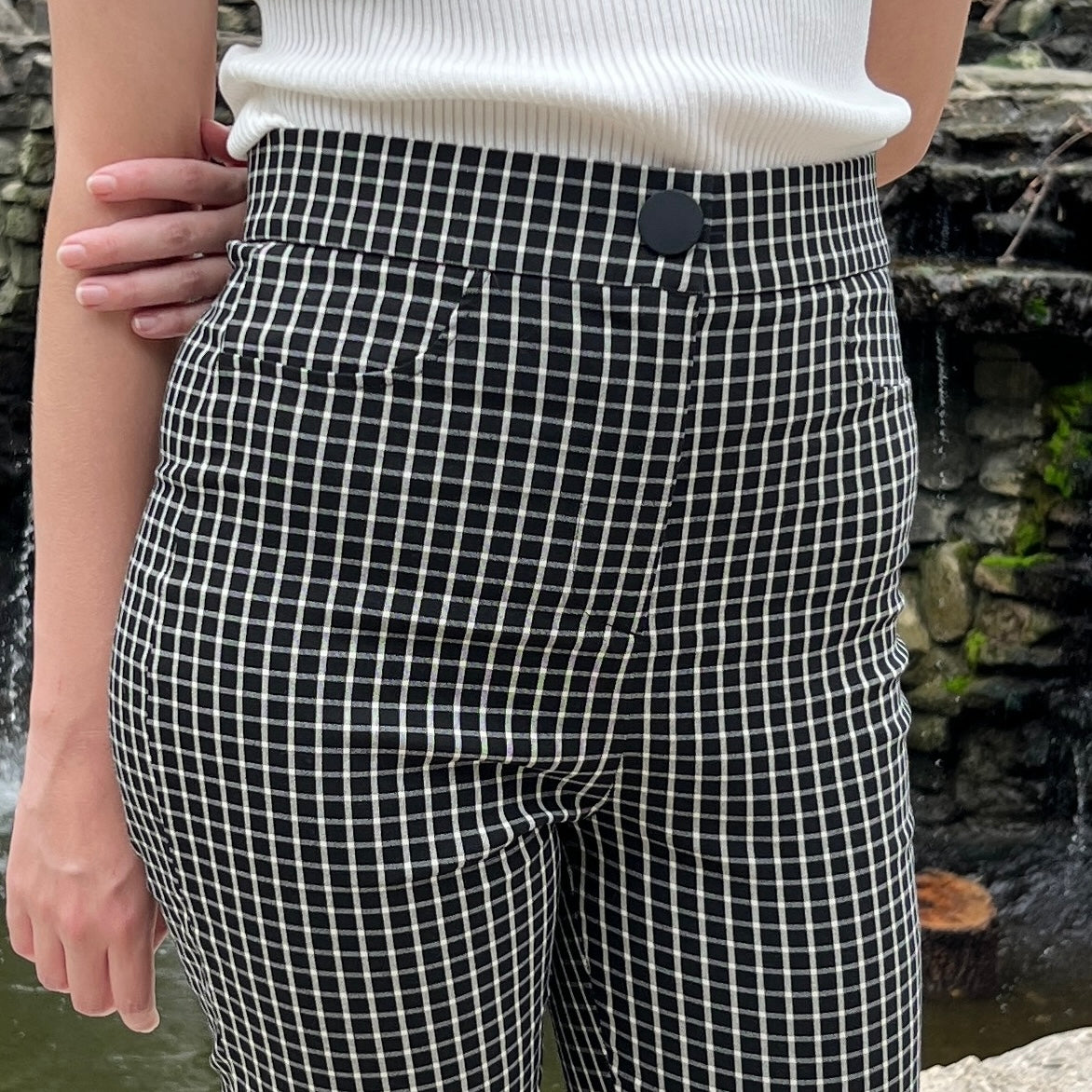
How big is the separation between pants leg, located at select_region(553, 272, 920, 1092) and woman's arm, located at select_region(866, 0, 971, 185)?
26cm

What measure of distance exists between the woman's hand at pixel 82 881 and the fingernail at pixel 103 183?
27 cm

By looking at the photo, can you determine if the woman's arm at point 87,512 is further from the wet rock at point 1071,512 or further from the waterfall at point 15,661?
the waterfall at point 15,661

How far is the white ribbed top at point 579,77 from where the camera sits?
23.5 inches

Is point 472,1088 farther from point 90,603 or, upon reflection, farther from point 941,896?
point 941,896

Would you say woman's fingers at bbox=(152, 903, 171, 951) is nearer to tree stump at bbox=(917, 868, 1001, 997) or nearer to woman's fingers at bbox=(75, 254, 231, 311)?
woman's fingers at bbox=(75, 254, 231, 311)

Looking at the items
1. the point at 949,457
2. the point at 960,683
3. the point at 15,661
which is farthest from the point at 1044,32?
the point at 15,661

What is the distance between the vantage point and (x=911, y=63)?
0.90 m

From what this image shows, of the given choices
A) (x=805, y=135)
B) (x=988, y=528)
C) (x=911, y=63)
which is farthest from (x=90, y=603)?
(x=988, y=528)

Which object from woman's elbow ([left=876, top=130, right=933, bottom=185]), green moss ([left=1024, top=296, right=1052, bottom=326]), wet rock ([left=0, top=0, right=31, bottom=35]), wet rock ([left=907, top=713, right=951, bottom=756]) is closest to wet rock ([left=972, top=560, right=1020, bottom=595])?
wet rock ([left=907, top=713, right=951, bottom=756])

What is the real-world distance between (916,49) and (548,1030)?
2455mm

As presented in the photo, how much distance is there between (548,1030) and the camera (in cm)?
294

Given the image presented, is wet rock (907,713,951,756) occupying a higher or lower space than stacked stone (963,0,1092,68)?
lower

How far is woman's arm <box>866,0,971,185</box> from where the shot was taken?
A: 873 millimetres

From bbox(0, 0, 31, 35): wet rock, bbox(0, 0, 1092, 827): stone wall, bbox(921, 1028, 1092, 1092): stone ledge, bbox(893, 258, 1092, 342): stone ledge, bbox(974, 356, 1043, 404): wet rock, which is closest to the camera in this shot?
bbox(921, 1028, 1092, 1092): stone ledge
